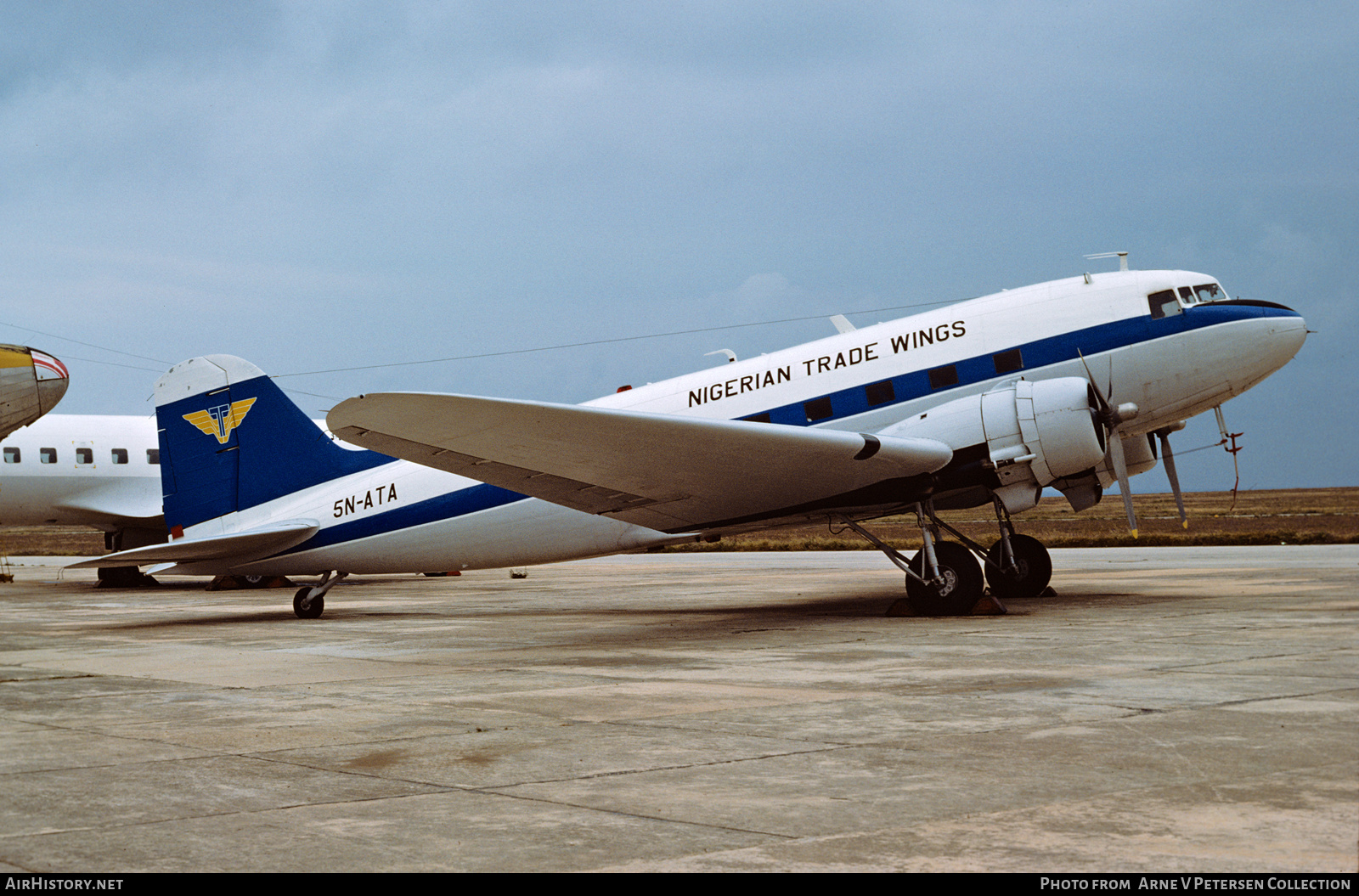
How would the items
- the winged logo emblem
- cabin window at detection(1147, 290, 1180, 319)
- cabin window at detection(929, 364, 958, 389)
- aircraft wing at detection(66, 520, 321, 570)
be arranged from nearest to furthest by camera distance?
cabin window at detection(1147, 290, 1180, 319) < cabin window at detection(929, 364, 958, 389) < aircraft wing at detection(66, 520, 321, 570) < the winged logo emblem

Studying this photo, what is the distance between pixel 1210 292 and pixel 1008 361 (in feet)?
10.1

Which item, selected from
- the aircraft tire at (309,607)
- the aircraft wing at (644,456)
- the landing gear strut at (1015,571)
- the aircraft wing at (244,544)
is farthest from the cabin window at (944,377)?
the aircraft tire at (309,607)

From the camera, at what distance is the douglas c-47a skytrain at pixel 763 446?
13523mm

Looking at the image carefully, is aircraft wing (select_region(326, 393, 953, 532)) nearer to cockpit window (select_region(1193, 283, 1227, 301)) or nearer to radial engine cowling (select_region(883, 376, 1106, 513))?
radial engine cowling (select_region(883, 376, 1106, 513))

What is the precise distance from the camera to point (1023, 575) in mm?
17703

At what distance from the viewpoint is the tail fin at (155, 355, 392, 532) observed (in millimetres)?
18188

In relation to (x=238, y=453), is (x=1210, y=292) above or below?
above

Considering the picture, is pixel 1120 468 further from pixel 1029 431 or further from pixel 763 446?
pixel 763 446

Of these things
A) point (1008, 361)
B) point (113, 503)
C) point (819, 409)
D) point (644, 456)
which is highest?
point (113, 503)

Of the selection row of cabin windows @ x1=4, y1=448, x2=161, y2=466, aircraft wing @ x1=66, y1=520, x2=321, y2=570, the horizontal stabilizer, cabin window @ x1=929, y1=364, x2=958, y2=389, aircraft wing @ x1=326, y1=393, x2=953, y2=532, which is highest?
row of cabin windows @ x1=4, y1=448, x2=161, y2=466

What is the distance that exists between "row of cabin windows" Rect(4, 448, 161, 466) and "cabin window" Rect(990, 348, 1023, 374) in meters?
24.0

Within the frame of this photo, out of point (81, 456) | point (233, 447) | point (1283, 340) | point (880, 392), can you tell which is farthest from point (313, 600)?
point (81, 456)

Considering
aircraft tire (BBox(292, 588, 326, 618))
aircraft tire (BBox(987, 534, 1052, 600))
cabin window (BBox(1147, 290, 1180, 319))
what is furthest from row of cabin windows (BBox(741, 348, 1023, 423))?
aircraft tire (BBox(292, 588, 326, 618))

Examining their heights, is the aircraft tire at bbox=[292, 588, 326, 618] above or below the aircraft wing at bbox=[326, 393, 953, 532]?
below
